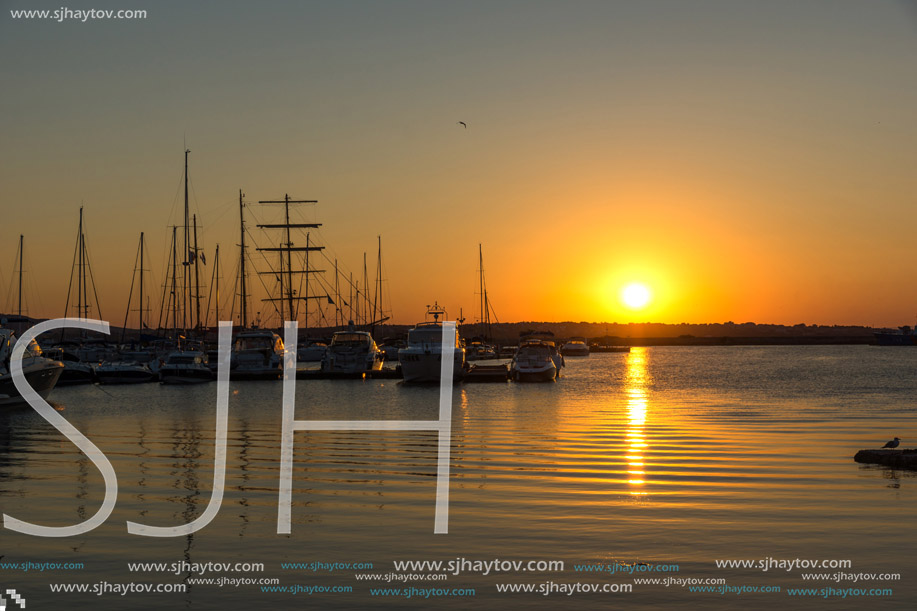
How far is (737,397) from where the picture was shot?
2092 inches

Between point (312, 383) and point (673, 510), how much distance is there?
55375 millimetres

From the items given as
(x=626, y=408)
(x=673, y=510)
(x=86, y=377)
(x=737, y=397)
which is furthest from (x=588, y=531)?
(x=86, y=377)

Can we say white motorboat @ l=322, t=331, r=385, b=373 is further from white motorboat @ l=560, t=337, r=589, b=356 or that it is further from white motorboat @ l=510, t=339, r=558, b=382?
white motorboat @ l=560, t=337, r=589, b=356

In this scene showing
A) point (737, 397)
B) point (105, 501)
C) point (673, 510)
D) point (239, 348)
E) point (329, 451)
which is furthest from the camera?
point (239, 348)

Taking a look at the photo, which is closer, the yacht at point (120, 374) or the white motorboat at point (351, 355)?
the yacht at point (120, 374)

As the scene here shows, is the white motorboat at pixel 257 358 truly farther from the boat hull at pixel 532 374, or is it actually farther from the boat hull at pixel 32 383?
the boat hull at pixel 32 383

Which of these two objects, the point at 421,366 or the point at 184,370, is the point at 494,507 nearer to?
the point at 421,366

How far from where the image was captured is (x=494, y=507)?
17.2 metres

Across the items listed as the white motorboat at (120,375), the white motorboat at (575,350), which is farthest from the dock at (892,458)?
the white motorboat at (575,350)

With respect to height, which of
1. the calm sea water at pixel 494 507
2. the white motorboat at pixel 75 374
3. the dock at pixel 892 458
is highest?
the dock at pixel 892 458

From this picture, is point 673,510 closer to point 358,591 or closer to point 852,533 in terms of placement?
point 852,533

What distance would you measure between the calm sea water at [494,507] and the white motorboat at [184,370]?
3219cm

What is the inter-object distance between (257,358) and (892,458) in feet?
189

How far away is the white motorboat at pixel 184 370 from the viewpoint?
68375 mm
